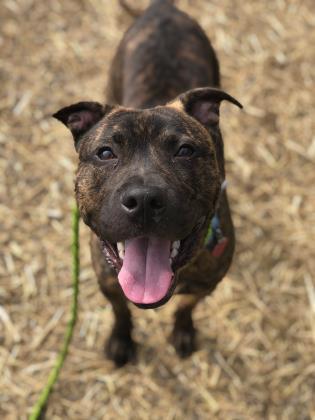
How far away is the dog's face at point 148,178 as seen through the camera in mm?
3072

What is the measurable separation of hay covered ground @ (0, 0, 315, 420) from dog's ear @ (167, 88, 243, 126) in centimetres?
197

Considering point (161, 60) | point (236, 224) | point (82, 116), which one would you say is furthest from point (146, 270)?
point (236, 224)

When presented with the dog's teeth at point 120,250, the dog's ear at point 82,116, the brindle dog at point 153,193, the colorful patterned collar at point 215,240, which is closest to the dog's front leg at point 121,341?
the brindle dog at point 153,193

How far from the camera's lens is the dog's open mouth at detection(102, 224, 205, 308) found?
3.24 meters

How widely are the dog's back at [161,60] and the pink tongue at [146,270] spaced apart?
1.50 metres

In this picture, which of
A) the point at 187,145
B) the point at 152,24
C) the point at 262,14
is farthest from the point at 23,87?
the point at 187,145

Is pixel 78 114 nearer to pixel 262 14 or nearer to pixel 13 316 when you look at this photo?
pixel 13 316

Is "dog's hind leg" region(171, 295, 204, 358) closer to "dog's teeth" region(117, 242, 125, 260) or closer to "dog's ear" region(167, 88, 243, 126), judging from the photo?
"dog's teeth" region(117, 242, 125, 260)

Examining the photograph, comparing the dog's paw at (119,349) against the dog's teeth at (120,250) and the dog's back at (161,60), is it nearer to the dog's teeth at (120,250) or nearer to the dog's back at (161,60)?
the dog's teeth at (120,250)

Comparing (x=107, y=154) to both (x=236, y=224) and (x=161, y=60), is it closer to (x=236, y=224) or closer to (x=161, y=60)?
(x=161, y=60)

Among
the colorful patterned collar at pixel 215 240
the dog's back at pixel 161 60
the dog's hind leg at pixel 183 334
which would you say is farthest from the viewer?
the dog's hind leg at pixel 183 334

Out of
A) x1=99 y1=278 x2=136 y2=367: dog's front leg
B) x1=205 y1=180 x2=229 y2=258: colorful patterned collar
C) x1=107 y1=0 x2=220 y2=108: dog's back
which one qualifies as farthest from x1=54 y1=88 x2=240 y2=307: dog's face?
x1=99 y1=278 x2=136 y2=367: dog's front leg

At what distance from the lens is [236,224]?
5625mm

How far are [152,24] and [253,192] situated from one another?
2.00 metres
